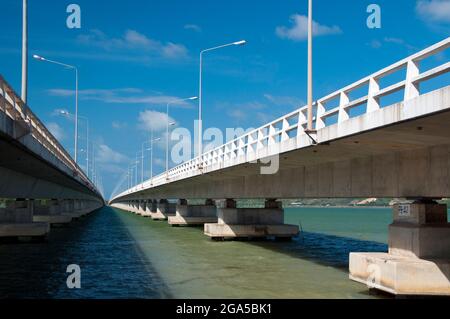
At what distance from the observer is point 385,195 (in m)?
19.8

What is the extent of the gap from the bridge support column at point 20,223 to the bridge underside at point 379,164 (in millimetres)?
16831

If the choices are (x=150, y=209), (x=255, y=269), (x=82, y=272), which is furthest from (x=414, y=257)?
(x=150, y=209)

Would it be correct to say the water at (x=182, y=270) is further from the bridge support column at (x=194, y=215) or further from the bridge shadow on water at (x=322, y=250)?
the bridge support column at (x=194, y=215)

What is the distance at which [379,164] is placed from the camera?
65.7ft

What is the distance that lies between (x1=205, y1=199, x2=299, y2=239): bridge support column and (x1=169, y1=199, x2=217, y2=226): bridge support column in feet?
73.3

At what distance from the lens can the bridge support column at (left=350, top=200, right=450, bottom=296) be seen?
1656 cm

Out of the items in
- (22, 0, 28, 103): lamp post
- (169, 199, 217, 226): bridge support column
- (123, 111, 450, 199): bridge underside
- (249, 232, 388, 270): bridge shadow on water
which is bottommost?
(249, 232, 388, 270): bridge shadow on water

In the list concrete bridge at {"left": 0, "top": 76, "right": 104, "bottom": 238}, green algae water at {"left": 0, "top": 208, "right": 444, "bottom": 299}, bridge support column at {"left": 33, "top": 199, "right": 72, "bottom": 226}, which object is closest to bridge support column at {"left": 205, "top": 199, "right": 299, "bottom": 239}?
green algae water at {"left": 0, "top": 208, "right": 444, "bottom": 299}

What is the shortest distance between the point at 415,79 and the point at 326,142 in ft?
17.6

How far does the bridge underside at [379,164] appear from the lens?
1566 centimetres

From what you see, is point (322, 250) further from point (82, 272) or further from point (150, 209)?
point (150, 209)

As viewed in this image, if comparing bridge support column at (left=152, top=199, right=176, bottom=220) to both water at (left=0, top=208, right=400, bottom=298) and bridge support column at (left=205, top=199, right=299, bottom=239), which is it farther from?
water at (left=0, top=208, right=400, bottom=298)

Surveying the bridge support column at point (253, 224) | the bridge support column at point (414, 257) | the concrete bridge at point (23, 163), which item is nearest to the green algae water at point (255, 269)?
the bridge support column at point (414, 257)
